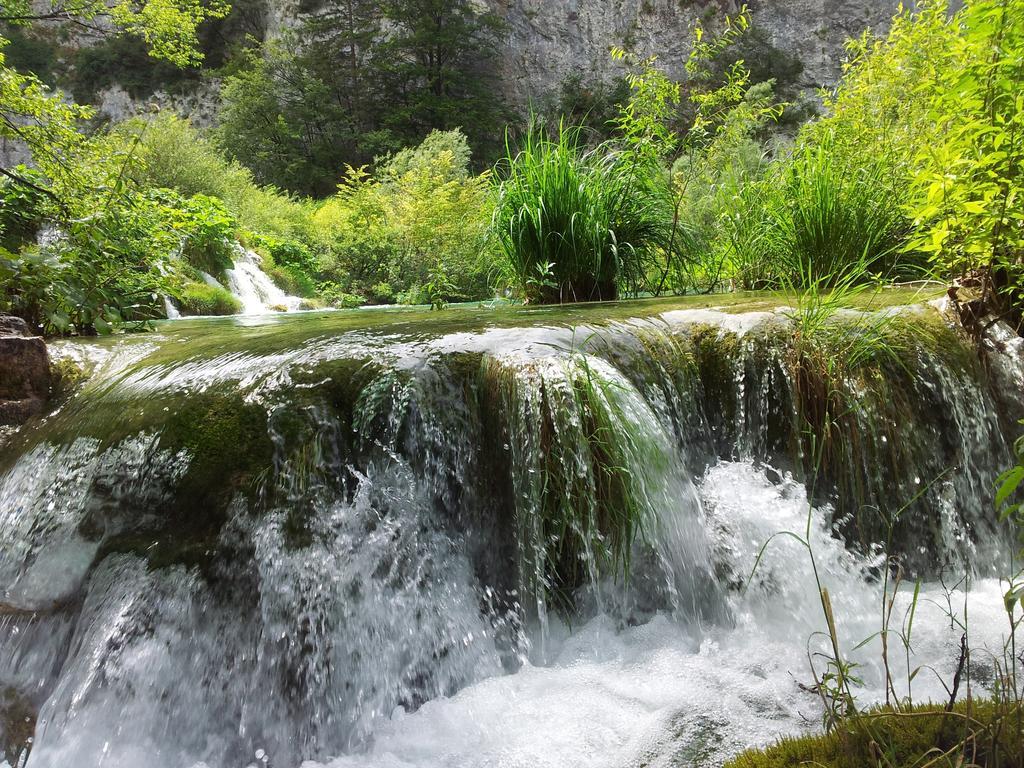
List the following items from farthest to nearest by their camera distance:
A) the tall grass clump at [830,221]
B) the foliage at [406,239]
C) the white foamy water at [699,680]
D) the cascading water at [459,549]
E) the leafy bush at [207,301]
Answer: the foliage at [406,239]
the leafy bush at [207,301]
the tall grass clump at [830,221]
the cascading water at [459,549]
the white foamy water at [699,680]

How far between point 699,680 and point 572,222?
121 inches

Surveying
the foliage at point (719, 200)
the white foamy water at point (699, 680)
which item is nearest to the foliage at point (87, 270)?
the white foamy water at point (699, 680)

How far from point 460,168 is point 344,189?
3.24m

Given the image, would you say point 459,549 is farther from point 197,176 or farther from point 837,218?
point 197,176

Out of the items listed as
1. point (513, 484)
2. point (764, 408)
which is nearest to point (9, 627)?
point (513, 484)

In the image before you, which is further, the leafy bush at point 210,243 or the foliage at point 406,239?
the foliage at point 406,239

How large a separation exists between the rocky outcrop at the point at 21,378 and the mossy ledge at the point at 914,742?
322 cm

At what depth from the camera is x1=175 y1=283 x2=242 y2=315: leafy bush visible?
784cm

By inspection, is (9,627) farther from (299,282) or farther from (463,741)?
(299,282)

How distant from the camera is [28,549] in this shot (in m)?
2.23

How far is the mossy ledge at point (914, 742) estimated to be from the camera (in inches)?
33.0

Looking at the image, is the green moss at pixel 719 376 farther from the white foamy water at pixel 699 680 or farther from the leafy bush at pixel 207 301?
the leafy bush at pixel 207 301

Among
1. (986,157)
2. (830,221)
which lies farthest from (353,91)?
(986,157)

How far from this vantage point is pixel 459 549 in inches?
88.7
